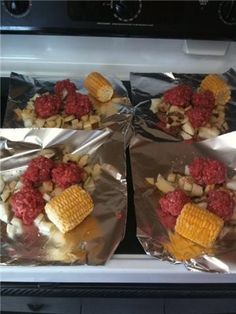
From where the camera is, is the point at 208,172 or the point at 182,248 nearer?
the point at 182,248

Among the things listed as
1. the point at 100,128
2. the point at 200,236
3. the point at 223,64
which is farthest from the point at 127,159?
the point at 223,64

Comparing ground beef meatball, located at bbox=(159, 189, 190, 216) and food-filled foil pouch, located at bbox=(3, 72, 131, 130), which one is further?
food-filled foil pouch, located at bbox=(3, 72, 131, 130)

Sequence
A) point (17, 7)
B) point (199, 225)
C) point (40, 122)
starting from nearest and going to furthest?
1. point (199, 225)
2. point (17, 7)
3. point (40, 122)

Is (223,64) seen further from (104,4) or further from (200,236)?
(200,236)

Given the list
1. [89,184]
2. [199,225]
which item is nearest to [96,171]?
[89,184]

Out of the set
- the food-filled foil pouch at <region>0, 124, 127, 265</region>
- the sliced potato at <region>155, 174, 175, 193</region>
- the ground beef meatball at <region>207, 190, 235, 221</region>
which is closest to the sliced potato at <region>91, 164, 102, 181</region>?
the food-filled foil pouch at <region>0, 124, 127, 265</region>

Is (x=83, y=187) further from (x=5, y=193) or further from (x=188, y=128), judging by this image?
(x=188, y=128)

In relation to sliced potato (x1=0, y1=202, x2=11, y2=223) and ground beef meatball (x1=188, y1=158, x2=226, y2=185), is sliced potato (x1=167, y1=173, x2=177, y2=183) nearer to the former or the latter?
ground beef meatball (x1=188, y1=158, x2=226, y2=185)
